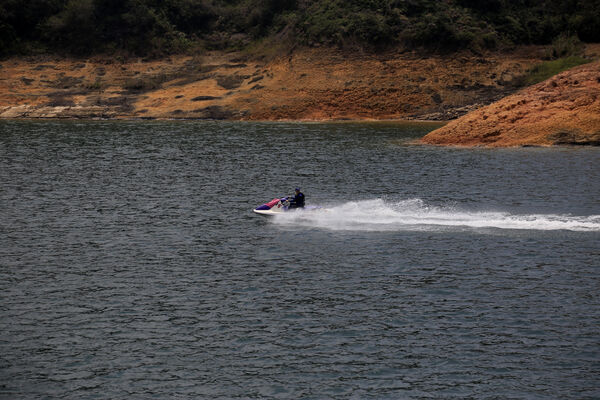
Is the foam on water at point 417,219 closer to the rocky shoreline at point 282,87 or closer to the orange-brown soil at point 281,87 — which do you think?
the rocky shoreline at point 282,87

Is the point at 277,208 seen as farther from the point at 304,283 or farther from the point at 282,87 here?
the point at 282,87

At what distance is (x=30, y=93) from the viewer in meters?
98.2

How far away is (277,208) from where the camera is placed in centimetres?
4116

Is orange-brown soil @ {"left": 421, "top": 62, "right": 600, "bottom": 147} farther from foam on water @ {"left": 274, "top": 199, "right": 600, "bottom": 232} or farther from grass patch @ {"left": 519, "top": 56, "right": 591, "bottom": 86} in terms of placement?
foam on water @ {"left": 274, "top": 199, "right": 600, "bottom": 232}

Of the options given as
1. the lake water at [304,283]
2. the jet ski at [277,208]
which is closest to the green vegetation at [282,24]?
the lake water at [304,283]

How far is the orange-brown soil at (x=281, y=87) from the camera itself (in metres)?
91.0

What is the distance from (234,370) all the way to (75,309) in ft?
25.9

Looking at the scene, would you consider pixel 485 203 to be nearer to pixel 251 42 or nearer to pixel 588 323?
pixel 588 323

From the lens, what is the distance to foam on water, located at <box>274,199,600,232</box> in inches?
1470

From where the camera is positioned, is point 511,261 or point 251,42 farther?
point 251,42

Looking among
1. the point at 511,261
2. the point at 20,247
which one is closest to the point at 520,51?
the point at 511,261

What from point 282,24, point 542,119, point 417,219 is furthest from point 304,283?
point 282,24

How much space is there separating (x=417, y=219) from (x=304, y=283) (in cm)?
1237

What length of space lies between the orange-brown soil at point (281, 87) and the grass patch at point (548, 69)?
1.81 meters
